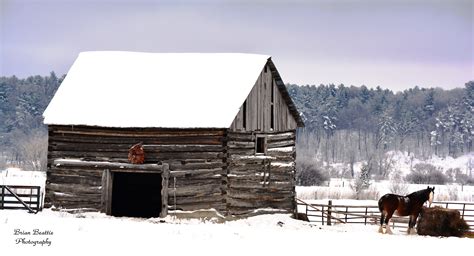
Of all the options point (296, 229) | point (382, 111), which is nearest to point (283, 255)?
point (296, 229)

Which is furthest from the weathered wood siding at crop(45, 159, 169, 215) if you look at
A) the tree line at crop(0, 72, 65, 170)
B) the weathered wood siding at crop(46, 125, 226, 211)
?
the tree line at crop(0, 72, 65, 170)

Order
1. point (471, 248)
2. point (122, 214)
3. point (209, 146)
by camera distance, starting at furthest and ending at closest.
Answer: point (122, 214)
point (209, 146)
point (471, 248)

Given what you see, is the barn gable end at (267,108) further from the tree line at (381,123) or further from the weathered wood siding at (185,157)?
the tree line at (381,123)

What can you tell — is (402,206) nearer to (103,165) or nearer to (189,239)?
(189,239)

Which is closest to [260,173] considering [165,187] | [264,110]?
[264,110]

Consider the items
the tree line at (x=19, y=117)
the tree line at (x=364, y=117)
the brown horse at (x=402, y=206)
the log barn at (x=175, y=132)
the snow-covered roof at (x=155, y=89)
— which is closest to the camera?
the brown horse at (x=402, y=206)

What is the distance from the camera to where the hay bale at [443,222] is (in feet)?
92.8

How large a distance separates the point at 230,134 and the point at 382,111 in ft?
493

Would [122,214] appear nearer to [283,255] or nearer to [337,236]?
[337,236]

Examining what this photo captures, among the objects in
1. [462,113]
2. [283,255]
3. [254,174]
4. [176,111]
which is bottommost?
[283,255]

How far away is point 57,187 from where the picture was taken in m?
32.5

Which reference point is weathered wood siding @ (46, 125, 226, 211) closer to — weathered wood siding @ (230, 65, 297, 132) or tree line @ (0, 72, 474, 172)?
weathered wood siding @ (230, 65, 297, 132)

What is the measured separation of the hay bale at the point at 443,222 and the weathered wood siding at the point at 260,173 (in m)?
6.93

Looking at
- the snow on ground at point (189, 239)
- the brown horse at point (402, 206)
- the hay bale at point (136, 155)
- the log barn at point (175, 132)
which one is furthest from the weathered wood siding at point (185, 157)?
the brown horse at point (402, 206)
